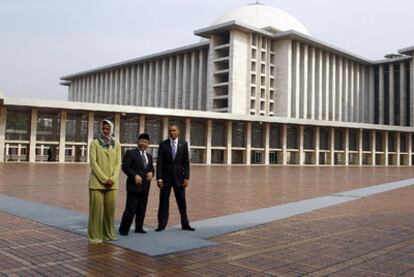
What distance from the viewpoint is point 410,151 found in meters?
58.2

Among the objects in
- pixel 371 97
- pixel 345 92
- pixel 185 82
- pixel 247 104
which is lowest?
pixel 247 104

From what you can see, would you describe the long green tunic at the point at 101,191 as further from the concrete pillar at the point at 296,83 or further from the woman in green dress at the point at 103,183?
the concrete pillar at the point at 296,83

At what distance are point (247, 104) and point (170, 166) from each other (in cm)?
5401

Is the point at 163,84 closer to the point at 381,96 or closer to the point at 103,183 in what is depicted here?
the point at 381,96

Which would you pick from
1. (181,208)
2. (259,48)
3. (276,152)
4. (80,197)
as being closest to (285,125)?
(276,152)

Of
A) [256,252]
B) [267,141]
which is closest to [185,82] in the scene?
[267,141]

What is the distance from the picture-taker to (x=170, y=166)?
22.9 ft

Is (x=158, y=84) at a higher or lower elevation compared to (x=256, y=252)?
higher

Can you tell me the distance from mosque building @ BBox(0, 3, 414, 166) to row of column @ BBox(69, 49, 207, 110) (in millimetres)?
175

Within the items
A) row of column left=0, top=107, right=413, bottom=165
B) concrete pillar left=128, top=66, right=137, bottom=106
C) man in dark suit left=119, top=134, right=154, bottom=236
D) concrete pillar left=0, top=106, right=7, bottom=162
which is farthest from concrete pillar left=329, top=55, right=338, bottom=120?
man in dark suit left=119, top=134, right=154, bottom=236

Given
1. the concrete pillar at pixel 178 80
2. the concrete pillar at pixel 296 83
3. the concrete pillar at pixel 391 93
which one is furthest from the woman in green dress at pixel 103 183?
the concrete pillar at pixel 391 93

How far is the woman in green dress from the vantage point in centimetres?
605

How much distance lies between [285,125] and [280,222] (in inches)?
1508

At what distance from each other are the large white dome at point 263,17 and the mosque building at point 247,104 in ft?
0.71
